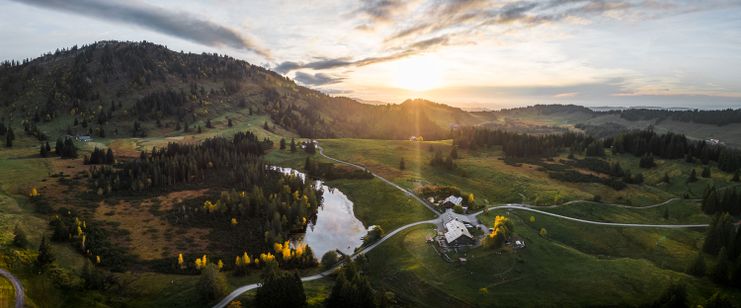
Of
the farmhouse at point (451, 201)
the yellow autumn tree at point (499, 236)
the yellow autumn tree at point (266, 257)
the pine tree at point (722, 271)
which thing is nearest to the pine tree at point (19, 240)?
the yellow autumn tree at point (266, 257)

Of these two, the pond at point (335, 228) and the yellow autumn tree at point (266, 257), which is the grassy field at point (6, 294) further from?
the pond at point (335, 228)

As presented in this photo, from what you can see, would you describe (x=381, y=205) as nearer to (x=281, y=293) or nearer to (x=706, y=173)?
(x=281, y=293)

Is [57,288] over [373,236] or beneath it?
over

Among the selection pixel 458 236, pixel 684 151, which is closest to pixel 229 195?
pixel 458 236

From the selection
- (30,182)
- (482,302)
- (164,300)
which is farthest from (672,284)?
(30,182)

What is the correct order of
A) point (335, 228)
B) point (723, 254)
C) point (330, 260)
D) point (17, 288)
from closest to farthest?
point (17, 288), point (723, 254), point (330, 260), point (335, 228)

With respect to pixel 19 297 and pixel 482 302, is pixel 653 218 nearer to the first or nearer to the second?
pixel 482 302
